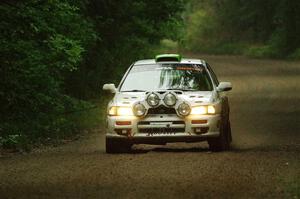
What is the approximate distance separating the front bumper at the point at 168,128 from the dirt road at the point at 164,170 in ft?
1.05

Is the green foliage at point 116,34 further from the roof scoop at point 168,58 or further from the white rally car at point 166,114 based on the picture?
the white rally car at point 166,114

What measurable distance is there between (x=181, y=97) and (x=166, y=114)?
42 cm

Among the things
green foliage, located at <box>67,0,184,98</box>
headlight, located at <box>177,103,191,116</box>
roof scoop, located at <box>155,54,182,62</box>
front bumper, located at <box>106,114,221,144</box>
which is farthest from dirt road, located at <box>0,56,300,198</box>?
green foliage, located at <box>67,0,184,98</box>

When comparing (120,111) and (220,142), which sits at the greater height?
(120,111)

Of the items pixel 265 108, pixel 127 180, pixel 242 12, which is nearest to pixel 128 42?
pixel 265 108

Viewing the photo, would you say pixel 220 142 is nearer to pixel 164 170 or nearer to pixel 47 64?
pixel 164 170

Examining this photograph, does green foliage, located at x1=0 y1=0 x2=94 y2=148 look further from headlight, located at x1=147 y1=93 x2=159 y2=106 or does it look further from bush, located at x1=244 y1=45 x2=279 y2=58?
bush, located at x1=244 y1=45 x2=279 y2=58

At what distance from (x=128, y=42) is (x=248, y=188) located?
20.9 meters

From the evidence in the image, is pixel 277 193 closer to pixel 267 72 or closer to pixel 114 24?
pixel 114 24

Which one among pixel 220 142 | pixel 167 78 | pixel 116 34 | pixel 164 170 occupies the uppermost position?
pixel 116 34

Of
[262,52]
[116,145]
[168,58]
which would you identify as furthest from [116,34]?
[262,52]

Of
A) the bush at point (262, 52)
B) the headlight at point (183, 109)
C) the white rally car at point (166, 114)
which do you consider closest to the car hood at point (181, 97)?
the white rally car at point (166, 114)

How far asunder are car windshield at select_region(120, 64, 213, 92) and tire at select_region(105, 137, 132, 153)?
1.02 m

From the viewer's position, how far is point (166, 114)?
14.8m
